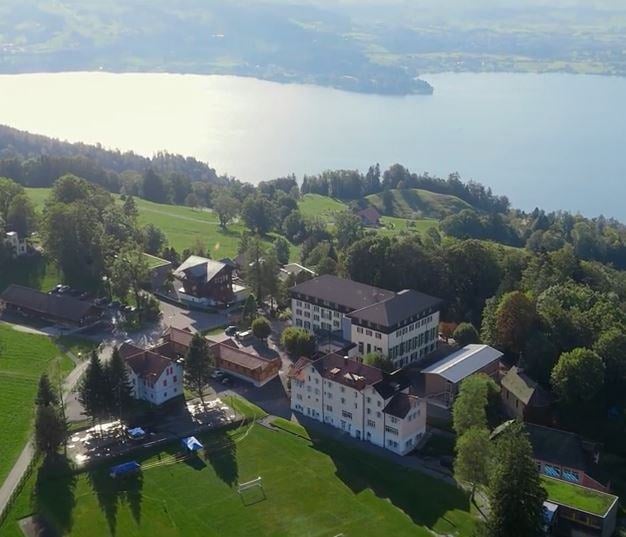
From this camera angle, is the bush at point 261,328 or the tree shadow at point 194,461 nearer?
the tree shadow at point 194,461

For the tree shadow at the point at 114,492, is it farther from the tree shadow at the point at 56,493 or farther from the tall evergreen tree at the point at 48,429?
the tall evergreen tree at the point at 48,429

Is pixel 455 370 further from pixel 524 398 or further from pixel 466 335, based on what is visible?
pixel 466 335

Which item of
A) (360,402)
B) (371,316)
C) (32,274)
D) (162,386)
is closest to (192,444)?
(162,386)

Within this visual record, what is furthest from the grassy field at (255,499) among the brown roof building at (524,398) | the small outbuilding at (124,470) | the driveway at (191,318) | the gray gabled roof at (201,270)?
the gray gabled roof at (201,270)

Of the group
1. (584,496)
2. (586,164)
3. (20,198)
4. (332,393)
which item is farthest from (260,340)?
(586,164)

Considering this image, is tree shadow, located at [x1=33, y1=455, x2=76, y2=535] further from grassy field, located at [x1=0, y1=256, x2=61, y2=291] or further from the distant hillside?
the distant hillside

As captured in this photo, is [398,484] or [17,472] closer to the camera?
[398,484]
